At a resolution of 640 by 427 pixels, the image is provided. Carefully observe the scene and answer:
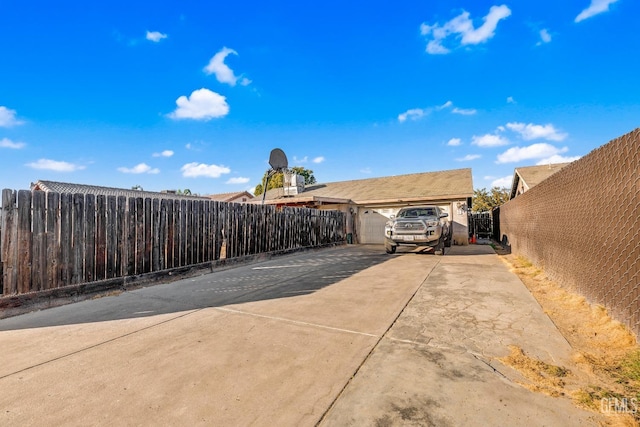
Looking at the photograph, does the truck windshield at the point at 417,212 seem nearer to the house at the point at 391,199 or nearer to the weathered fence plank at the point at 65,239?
the house at the point at 391,199

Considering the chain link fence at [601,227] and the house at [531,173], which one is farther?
the house at [531,173]

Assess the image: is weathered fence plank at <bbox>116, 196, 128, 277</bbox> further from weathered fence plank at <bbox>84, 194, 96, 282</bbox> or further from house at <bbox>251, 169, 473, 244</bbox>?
house at <bbox>251, 169, 473, 244</bbox>

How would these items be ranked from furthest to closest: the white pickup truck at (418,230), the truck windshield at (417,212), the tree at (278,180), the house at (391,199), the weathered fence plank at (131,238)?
the tree at (278,180), the house at (391,199), the truck windshield at (417,212), the white pickup truck at (418,230), the weathered fence plank at (131,238)

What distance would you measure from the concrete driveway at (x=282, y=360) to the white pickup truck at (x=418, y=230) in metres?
4.75

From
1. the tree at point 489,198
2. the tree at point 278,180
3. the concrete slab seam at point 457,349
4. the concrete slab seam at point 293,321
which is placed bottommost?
the concrete slab seam at point 457,349

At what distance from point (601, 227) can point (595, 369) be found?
6.34ft

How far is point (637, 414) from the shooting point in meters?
1.72

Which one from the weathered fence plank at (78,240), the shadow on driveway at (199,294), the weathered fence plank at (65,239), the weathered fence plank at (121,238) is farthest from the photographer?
the weathered fence plank at (121,238)

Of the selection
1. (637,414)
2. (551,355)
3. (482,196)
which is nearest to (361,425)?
(637,414)

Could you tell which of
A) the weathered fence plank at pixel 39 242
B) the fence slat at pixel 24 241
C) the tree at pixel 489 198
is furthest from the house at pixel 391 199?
the tree at pixel 489 198

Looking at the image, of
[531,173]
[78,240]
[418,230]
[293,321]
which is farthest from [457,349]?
[531,173]

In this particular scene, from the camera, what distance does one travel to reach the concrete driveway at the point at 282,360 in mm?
1812

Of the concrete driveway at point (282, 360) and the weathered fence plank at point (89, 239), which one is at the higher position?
the weathered fence plank at point (89, 239)

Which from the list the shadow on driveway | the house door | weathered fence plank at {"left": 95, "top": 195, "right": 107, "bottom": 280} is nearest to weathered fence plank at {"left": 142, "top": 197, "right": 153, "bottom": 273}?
the shadow on driveway
